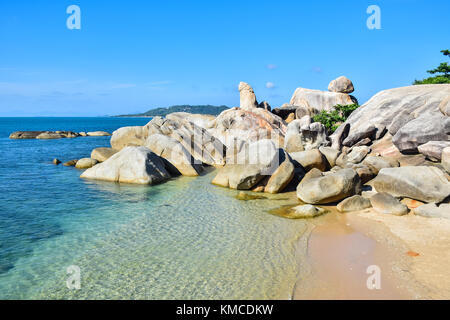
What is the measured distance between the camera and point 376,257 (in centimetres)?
787

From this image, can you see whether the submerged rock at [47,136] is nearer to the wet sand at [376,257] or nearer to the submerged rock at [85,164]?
the submerged rock at [85,164]

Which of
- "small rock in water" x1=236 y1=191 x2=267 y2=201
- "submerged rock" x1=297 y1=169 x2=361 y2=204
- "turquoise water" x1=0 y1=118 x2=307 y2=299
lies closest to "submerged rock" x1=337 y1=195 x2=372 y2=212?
"submerged rock" x1=297 y1=169 x2=361 y2=204

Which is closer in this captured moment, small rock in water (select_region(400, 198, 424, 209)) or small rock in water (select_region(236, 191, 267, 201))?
small rock in water (select_region(400, 198, 424, 209))

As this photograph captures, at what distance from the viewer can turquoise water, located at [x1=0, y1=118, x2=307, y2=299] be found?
6570mm

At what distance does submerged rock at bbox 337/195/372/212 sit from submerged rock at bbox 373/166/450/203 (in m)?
1.25

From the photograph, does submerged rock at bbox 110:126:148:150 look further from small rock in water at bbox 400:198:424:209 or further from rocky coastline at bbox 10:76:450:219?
small rock in water at bbox 400:198:424:209

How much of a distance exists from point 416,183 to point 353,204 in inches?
89.1

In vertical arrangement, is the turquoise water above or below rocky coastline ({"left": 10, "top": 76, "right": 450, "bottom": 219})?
below

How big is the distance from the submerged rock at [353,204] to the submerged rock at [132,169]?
8.84m

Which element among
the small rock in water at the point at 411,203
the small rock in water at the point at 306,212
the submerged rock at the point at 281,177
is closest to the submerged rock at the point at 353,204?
the small rock in water at the point at 306,212

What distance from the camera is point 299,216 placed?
10.9m

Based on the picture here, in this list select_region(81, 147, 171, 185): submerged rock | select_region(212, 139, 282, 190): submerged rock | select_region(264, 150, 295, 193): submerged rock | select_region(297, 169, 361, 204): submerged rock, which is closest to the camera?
select_region(297, 169, 361, 204): submerged rock
